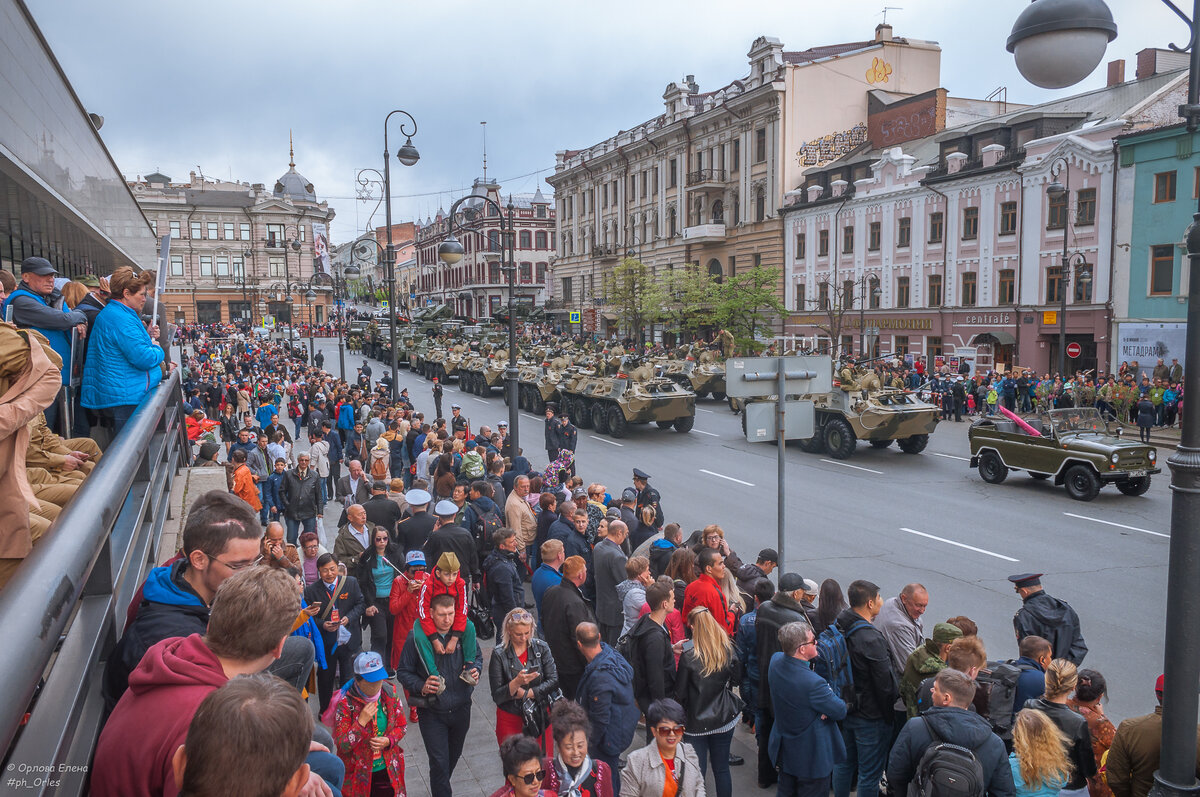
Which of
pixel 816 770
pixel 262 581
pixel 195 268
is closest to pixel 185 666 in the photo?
pixel 262 581

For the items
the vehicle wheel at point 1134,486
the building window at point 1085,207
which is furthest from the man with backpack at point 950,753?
the building window at point 1085,207

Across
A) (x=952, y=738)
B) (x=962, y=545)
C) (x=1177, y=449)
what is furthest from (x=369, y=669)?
(x=962, y=545)

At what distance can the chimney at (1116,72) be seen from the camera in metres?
33.9

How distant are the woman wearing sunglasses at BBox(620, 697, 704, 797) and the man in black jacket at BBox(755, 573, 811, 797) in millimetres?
1396

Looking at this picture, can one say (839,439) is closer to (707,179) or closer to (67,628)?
(67,628)

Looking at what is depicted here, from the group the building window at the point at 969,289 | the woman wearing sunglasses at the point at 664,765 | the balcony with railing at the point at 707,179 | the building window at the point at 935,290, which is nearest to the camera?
the woman wearing sunglasses at the point at 664,765

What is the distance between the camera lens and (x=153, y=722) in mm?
2441

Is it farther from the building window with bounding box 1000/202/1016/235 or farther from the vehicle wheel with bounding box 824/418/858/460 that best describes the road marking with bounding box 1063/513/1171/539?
the building window with bounding box 1000/202/1016/235

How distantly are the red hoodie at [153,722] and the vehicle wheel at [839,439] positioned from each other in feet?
62.0

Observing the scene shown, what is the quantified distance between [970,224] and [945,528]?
24657 mm

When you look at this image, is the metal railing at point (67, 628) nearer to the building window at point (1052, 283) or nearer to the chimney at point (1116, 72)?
the building window at point (1052, 283)

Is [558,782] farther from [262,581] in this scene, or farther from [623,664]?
[262,581]

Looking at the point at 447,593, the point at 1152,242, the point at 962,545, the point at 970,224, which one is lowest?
the point at 962,545

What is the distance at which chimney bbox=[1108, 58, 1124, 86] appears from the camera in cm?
3391
